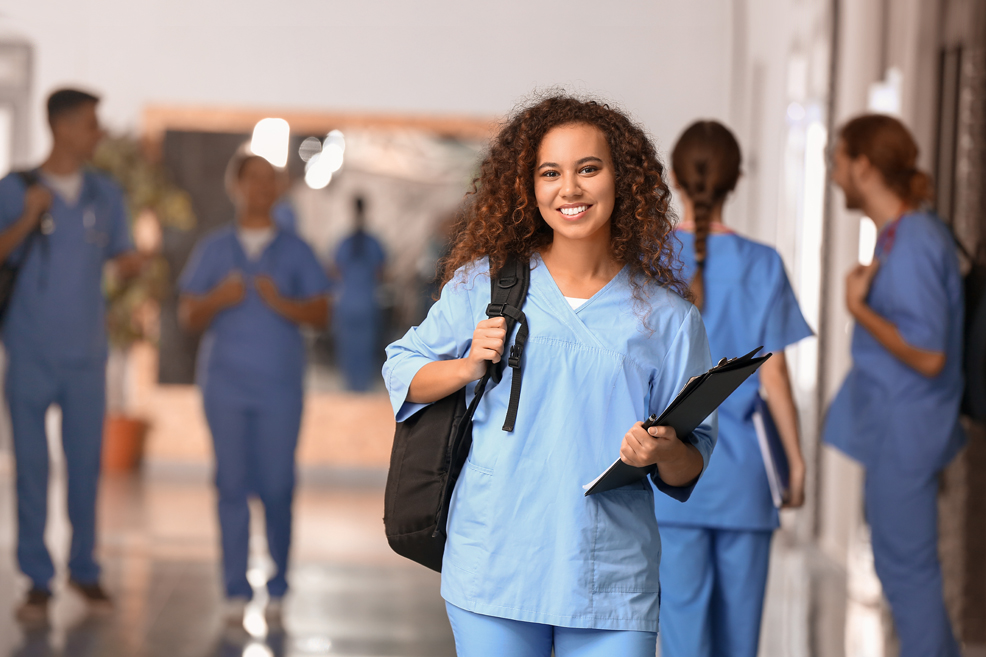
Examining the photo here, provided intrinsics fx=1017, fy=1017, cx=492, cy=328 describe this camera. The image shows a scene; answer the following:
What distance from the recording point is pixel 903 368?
292 centimetres

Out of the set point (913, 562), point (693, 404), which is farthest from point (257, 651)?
point (693, 404)

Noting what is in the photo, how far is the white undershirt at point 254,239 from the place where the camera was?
3.93m

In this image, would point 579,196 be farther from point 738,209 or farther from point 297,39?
point 297,39

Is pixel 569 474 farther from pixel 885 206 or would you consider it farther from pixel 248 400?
pixel 248 400

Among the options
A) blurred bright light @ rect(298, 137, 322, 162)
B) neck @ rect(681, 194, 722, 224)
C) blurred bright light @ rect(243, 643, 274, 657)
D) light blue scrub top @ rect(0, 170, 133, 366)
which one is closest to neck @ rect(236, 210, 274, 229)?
light blue scrub top @ rect(0, 170, 133, 366)

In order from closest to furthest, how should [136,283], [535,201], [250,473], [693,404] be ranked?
[693,404] < [535,201] < [250,473] < [136,283]

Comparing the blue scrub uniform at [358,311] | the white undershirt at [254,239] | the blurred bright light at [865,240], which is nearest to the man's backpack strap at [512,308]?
the white undershirt at [254,239]

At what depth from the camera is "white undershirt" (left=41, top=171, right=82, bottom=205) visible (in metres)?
3.72

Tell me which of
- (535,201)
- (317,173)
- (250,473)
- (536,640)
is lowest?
(250,473)

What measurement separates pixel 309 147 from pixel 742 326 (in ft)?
13.9

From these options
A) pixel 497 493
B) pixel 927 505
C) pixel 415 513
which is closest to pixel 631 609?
pixel 497 493

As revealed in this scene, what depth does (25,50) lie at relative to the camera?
4520mm

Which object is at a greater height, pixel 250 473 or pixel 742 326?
pixel 742 326

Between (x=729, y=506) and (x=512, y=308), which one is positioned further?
(x=729, y=506)
